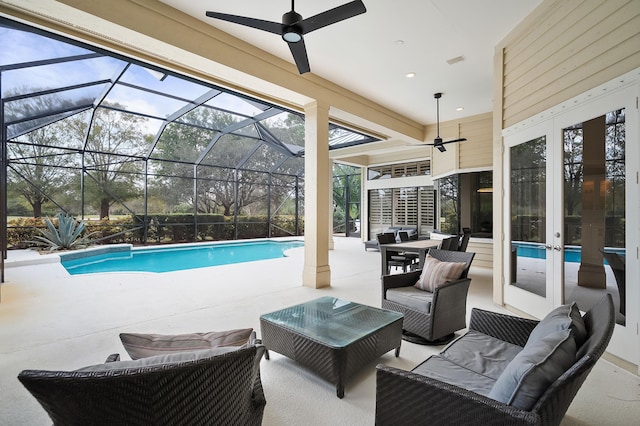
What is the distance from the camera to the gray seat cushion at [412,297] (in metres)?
2.93

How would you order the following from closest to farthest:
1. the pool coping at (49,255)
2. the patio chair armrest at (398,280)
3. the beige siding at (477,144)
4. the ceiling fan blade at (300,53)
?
the ceiling fan blade at (300,53) < the patio chair armrest at (398,280) < the pool coping at (49,255) < the beige siding at (477,144)

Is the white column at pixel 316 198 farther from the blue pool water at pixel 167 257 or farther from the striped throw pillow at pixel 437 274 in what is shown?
the blue pool water at pixel 167 257

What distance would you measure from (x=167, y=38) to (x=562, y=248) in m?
4.83

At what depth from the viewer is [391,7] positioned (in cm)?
340

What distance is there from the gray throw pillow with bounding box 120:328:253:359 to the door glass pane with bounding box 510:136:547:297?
346cm

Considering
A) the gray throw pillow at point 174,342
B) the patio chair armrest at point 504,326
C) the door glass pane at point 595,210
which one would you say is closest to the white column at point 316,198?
the patio chair armrest at point 504,326

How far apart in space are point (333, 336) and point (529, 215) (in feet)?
9.78

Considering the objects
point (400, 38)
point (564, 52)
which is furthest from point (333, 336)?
point (400, 38)

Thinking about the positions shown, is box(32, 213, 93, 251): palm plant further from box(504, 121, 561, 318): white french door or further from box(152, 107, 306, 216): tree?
box(504, 121, 561, 318): white french door

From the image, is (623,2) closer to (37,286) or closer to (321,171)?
(321,171)

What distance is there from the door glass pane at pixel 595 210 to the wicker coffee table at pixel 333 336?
1.95m

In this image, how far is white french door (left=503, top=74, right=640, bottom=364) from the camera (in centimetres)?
252

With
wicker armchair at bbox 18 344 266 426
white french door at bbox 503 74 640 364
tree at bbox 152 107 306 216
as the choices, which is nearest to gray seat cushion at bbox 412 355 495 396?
wicker armchair at bbox 18 344 266 426

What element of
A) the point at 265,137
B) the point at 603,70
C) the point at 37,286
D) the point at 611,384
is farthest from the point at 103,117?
the point at 611,384
